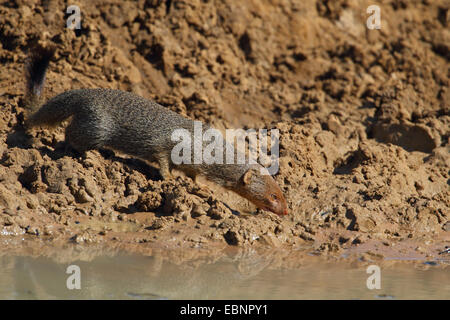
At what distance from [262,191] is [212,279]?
2110mm

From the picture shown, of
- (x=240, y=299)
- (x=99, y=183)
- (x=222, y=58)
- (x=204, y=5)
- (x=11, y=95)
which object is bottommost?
(x=240, y=299)

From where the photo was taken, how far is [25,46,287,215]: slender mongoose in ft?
22.0

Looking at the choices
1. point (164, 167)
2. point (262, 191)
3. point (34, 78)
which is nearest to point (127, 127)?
point (164, 167)

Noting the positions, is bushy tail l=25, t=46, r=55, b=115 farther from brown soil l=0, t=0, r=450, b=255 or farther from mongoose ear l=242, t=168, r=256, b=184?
mongoose ear l=242, t=168, r=256, b=184

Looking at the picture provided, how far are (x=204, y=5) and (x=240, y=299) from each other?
5.95 meters

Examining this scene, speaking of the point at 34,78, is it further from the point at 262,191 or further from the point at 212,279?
the point at 212,279

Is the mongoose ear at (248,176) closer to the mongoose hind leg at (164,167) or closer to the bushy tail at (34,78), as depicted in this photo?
the mongoose hind leg at (164,167)

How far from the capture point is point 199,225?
6.02 meters

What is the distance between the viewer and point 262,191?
21.9ft

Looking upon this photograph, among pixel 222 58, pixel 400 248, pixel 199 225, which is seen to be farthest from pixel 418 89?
pixel 199 225

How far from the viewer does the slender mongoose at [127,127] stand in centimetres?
669

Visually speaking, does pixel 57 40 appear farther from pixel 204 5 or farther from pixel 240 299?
pixel 240 299

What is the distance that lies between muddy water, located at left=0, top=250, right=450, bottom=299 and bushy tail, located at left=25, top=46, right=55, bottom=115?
8.53 ft

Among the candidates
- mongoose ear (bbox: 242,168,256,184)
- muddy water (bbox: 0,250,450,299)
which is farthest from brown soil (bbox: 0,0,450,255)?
muddy water (bbox: 0,250,450,299)
